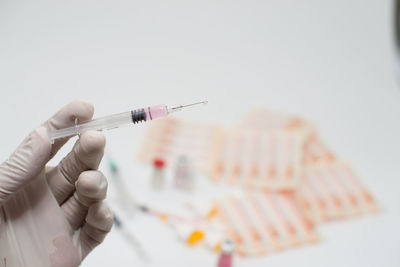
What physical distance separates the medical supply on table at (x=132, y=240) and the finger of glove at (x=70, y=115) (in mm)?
711

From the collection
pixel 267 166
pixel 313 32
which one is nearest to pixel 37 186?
pixel 267 166

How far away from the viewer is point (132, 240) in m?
1.61

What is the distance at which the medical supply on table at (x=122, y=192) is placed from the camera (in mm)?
1730

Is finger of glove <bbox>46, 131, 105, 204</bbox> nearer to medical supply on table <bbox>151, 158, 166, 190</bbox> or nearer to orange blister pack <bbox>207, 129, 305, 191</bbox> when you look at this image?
medical supply on table <bbox>151, 158, 166, 190</bbox>

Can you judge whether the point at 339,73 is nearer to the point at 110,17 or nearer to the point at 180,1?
the point at 180,1

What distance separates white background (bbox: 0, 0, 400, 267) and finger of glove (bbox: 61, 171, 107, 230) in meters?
0.52

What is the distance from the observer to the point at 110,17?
2.18 metres

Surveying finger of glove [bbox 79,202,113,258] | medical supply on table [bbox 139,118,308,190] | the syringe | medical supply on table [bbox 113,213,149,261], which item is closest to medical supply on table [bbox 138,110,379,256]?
medical supply on table [bbox 139,118,308,190]

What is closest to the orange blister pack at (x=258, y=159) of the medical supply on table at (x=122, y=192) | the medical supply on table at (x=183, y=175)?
the medical supply on table at (x=183, y=175)

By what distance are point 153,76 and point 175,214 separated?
2.50ft

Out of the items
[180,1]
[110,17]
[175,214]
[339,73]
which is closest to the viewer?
[175,214]

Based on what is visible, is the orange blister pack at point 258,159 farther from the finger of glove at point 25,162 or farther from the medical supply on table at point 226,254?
the finger of glove at point 25,162

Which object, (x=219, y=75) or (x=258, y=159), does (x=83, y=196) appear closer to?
(x=258, y=159)

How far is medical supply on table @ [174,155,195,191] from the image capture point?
1.89 metres
